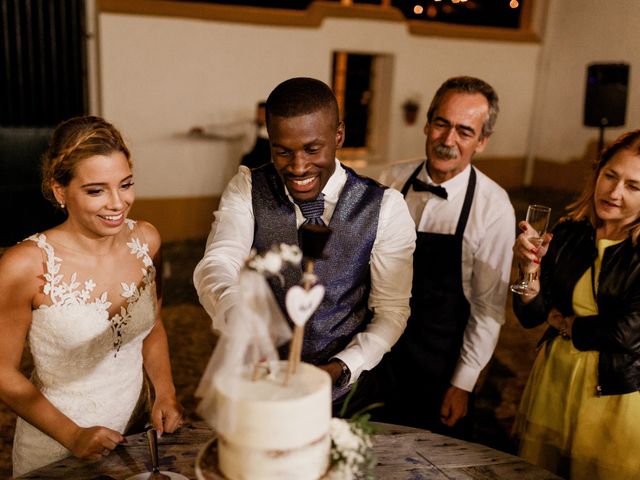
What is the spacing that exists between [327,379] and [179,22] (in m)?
6.35

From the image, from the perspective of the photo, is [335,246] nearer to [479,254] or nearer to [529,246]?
[529,246]

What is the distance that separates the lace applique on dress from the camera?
6.19 feet

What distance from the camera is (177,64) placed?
686cm

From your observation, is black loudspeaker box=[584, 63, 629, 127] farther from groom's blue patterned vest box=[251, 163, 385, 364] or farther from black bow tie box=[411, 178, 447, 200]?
groom's blue patterned vest box=[251, 163, 385, 364]

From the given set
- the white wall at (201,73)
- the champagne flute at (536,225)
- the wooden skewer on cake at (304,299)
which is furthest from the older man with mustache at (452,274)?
the white wall at (201,73)

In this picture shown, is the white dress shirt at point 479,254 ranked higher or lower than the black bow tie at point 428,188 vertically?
lower

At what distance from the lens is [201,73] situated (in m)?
7.03

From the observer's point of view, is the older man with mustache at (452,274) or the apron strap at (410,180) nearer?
the older man with mustache at (452,274)

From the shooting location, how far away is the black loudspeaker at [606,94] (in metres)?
7.82

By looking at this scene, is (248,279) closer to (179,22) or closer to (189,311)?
(189,311)

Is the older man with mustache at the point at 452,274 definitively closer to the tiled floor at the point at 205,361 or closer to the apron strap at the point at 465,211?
the apron strap at the point at 465,211

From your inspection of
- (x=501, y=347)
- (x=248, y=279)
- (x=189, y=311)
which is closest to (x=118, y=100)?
(x=189, y=311)

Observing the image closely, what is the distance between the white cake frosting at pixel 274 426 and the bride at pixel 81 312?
698 mm

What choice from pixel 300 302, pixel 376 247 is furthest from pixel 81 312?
pixel 300 302
